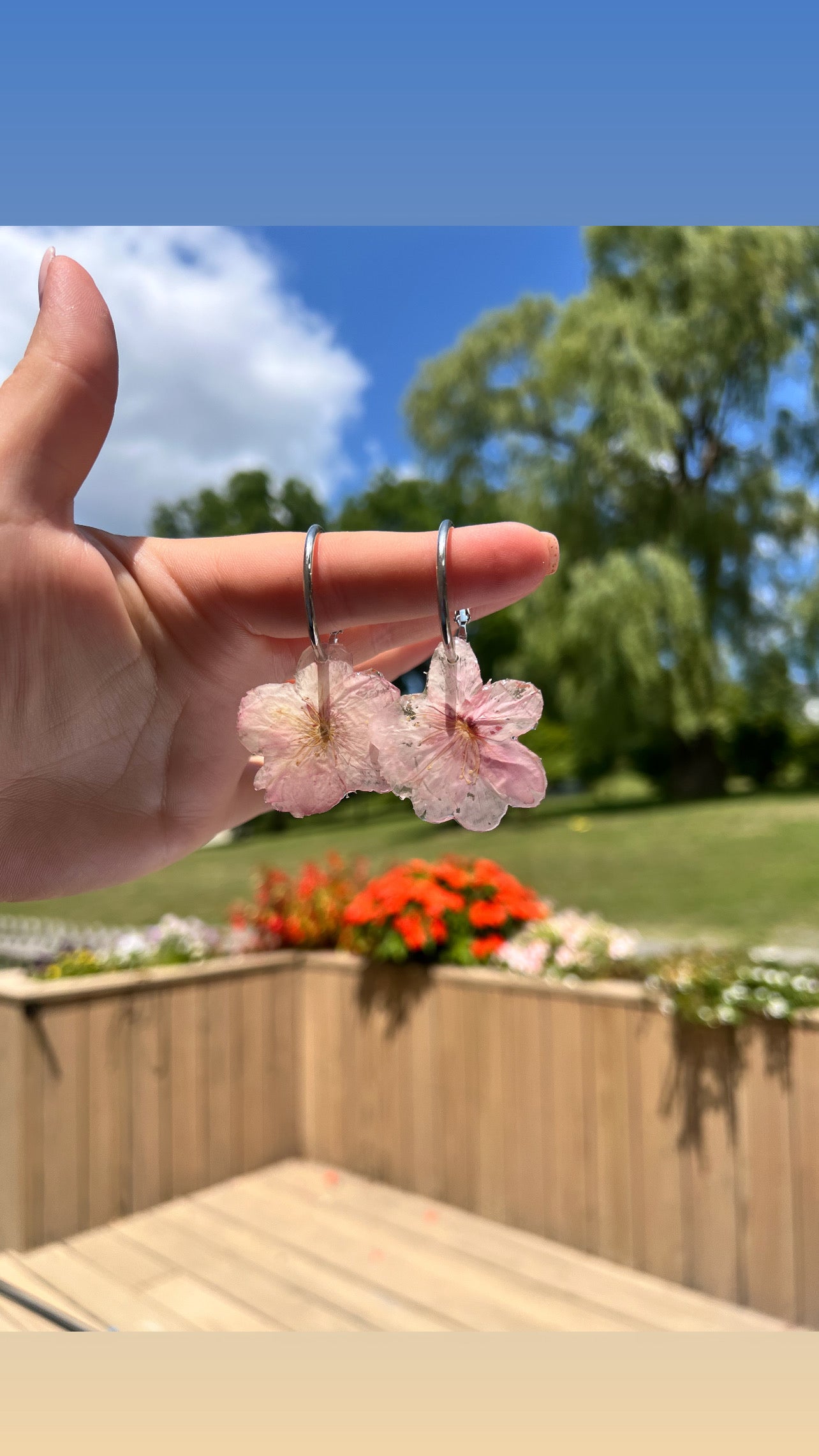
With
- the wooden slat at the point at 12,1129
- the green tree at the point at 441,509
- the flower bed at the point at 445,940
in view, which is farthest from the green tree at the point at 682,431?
the wooden slat at the point at 12,1129

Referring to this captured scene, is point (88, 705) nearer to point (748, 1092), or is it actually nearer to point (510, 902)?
point (748, 1092)

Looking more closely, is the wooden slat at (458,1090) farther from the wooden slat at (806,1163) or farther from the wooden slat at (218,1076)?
the wooden slat at (806,1163)

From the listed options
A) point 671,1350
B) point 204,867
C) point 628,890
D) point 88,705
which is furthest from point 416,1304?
point 628,890

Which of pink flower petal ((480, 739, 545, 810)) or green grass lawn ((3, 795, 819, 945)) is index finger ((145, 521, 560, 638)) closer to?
pink flower petal ((480, 739, 545, 810))

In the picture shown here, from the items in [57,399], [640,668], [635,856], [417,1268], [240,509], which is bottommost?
[417,1268]

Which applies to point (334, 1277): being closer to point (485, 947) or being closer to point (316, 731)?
point (485, 947)

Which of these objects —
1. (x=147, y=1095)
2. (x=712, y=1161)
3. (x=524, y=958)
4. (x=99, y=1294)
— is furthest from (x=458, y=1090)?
(x=99, y=1294)
